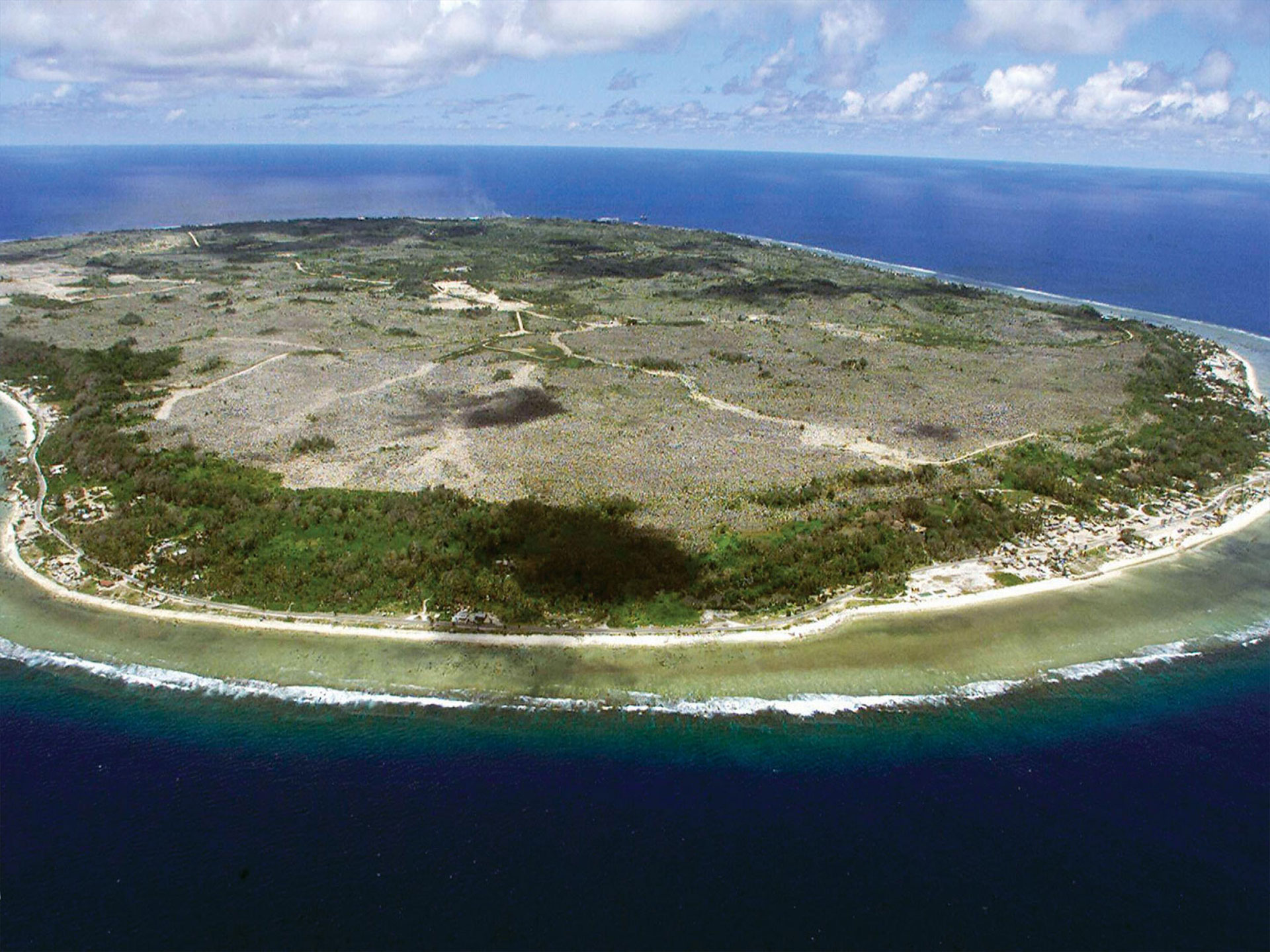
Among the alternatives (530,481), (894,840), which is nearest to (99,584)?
(530,481)

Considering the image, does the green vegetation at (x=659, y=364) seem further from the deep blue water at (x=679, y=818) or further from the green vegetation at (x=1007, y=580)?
the deep blue water at (x=679, y=818)

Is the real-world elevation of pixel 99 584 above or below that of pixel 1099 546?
above

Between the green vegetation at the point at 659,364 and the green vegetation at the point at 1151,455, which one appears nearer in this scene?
the green vegetation at the point at 1151,455

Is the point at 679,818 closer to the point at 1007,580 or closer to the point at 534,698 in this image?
the point at 534,698

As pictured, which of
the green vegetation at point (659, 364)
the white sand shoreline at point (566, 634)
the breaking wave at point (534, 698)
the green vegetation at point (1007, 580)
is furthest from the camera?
the green vegetation at point (659, 364)

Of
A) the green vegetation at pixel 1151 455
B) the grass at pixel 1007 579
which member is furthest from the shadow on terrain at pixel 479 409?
the green vegetation at pixel 1151 455

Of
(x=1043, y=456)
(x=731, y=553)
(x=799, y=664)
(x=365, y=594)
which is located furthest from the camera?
(x=1043, y=456)

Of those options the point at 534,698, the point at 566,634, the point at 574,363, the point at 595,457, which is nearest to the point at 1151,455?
the point at 595,457

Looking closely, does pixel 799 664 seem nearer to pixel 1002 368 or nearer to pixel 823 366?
pixel 823 366
